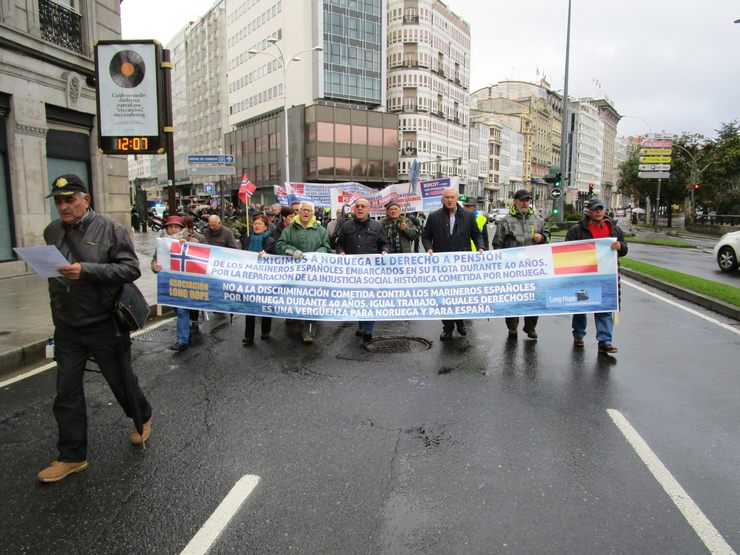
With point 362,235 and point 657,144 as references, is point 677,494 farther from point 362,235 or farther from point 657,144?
point 657,144

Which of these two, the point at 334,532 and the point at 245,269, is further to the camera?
the point at 245,269

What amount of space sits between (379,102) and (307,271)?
67.8m

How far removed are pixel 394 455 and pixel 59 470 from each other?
2334 millimetres

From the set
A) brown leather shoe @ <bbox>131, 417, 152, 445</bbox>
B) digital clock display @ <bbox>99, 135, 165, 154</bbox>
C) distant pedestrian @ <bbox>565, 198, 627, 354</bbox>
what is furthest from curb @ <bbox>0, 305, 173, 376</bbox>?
distant pedestrian @ <bbox>565, 198, 627, 354</bbox>

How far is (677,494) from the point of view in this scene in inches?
133

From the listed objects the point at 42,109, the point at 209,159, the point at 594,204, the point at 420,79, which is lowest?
the point at 594,204

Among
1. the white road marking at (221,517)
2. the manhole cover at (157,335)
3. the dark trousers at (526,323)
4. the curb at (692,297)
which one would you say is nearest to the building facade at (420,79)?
the curb at (692,297)

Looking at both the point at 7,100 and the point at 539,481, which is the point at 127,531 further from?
the point at 7,100

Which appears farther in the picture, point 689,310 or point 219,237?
point 689,310

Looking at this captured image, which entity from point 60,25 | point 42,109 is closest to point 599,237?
point 42,109

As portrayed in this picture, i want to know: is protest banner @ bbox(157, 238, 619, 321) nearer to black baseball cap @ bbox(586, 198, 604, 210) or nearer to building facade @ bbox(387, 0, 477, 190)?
black baseball cap @ bbox(586, 198, 604, 210)

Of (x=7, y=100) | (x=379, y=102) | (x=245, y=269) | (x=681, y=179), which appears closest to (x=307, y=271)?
(x=245, y=269)

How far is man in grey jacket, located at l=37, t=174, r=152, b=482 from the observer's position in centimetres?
366

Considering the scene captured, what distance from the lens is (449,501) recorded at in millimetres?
3314
